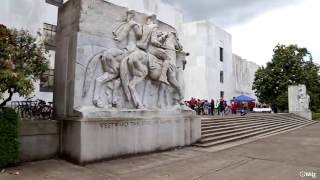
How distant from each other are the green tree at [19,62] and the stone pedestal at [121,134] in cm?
168

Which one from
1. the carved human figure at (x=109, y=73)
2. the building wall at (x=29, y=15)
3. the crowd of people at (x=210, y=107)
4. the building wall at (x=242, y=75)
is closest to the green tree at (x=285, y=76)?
the building wall at (x=242, y=75)

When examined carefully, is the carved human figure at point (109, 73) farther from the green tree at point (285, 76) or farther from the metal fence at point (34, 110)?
the green tree at point (285, 76)

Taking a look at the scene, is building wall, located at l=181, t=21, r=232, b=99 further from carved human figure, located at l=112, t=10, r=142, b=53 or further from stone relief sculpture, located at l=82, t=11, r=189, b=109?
carved human figure, located at l=112, t=10, r=142, b=53

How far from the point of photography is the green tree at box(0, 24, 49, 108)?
7.57 m

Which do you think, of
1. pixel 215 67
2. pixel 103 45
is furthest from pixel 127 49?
pixel 215 67

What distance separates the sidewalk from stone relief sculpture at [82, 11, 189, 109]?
76.3 inches

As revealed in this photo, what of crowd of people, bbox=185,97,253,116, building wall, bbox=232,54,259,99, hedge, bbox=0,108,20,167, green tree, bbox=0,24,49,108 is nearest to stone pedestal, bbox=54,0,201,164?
green tree, bbox=0,24,49,108

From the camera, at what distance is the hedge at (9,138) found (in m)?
7.83

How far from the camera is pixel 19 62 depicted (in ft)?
27.2

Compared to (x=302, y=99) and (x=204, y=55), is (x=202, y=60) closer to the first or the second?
(x=204, y=55)

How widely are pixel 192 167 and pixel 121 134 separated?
2.38m

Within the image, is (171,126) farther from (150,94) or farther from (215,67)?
(215,67)

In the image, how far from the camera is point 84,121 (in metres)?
8.83

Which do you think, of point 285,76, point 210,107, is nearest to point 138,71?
point 210,107
